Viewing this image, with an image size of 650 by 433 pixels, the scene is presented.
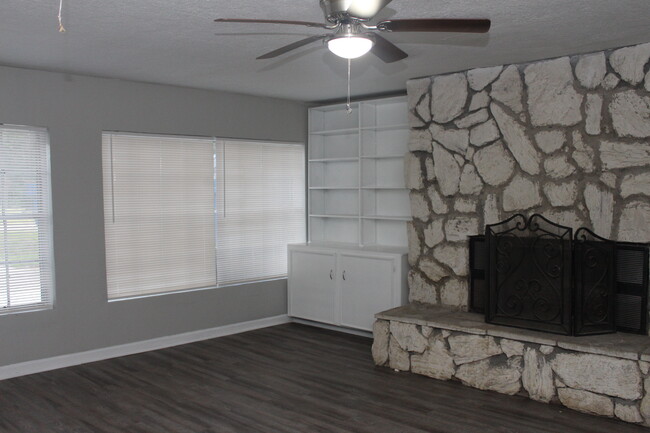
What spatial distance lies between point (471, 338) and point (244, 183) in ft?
9.32

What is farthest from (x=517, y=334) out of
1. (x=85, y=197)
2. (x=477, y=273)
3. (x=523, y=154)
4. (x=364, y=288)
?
(x=85, y=197)

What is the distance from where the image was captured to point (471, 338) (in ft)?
13.2

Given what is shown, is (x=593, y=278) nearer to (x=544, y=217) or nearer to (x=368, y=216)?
(x=544, y=217)

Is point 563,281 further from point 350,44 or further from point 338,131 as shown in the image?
point 338,131

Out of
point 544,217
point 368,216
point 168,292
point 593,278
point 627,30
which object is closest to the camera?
point 627,30

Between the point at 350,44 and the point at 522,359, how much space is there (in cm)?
256

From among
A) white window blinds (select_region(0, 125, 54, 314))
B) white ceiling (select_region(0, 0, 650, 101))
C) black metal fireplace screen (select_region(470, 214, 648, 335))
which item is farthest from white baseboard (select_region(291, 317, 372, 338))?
white window blinds (select_region(0, 125, 54, 314))

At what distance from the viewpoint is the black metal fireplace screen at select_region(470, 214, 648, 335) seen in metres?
3.79

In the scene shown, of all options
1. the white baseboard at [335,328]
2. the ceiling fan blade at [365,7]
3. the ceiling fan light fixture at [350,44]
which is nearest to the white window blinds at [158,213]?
the white baseboard at [335,328]

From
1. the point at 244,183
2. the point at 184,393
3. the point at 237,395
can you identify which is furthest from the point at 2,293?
the point at 244,183

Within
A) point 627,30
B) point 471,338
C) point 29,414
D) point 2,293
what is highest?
point 627,30

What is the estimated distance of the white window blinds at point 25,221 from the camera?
14.1 feet

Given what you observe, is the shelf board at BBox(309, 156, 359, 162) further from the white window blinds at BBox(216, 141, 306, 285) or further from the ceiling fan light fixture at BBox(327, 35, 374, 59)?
the ceiling fan light fixture at BBox(327, 35, 374, 59)

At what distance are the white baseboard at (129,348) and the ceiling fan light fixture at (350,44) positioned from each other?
356cm
